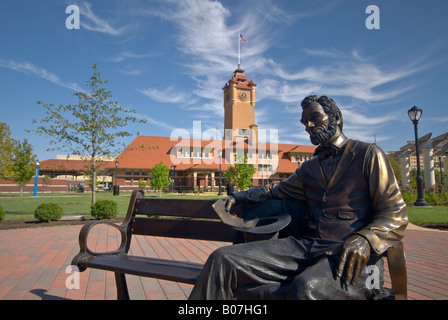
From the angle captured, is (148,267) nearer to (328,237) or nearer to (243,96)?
(328,237)

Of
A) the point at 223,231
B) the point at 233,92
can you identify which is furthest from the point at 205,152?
the point at 223,231

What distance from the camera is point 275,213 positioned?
232 centimetres

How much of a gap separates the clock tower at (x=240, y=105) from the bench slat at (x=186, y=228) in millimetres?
57170

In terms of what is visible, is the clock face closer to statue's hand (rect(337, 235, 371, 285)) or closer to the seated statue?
the seated statue

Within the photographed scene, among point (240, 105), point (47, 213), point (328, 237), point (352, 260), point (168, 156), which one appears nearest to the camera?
point (352, 260)

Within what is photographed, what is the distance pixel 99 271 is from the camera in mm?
4422

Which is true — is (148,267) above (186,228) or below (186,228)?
below

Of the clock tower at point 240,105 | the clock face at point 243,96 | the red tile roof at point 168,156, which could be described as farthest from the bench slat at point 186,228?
the clock face at point 243,96

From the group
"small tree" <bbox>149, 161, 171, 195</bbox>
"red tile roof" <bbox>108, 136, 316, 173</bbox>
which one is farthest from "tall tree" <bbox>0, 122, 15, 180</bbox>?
A: "red tile roof" <bbox>108, 136, 316, 173</bbox>

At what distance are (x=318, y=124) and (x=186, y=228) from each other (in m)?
1.67

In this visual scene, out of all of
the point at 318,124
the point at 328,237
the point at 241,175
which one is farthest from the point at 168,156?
the point at 328,237

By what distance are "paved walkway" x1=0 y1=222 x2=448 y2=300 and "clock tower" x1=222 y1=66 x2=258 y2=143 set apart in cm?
5373

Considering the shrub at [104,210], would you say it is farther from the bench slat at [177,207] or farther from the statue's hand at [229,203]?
the statue's hand at [229,203]

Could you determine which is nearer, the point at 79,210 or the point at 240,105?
the point at 79,210
